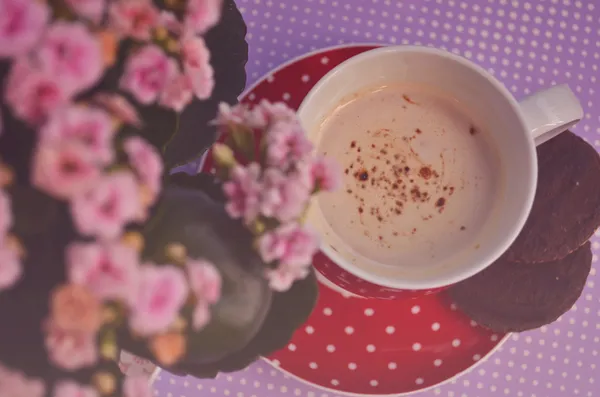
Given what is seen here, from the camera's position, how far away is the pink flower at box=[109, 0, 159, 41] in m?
0.25

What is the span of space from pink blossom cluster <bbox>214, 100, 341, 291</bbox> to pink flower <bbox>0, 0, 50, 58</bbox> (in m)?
0.12

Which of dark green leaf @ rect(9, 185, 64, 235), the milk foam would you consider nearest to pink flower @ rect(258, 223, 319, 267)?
dark green leaf @ rect(9, 185, 64, 235)

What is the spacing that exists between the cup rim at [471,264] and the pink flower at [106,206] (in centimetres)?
23

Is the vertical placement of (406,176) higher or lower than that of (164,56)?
lower

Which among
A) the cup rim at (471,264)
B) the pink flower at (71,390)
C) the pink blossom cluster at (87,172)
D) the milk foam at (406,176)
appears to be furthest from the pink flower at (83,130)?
the milk foam at (406,176)

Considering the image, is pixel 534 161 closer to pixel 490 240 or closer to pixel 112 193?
pixel 490 240

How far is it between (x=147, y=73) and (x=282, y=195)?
0.28 feet

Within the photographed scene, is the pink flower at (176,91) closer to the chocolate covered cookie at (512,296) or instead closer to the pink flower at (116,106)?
the pink flower at (116,106)

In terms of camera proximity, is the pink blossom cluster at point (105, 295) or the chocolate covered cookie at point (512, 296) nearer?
the pink blossom cluster at point (105, 295)

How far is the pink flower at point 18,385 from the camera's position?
25cm

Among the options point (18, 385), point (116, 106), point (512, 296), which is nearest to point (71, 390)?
point (18, 385)

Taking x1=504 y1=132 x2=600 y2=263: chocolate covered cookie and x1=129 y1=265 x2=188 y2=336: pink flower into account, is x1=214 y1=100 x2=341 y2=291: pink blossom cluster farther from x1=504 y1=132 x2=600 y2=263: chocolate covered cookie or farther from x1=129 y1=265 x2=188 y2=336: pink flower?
x1=504 y1=132 x2=600 y2=263: chocolate covered cookie

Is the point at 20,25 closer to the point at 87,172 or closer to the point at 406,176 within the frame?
the point at 87,172

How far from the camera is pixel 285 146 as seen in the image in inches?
11.7
